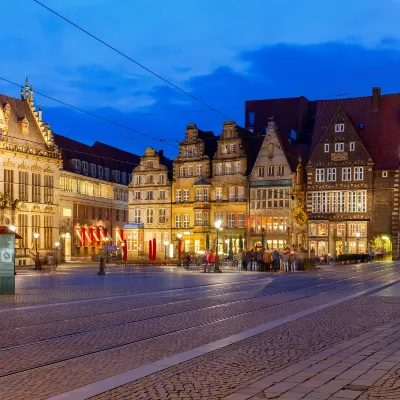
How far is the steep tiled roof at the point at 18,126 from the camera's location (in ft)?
214

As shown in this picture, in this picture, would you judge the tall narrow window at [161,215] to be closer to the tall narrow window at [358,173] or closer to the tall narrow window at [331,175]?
the tall narrow window at [331,175]

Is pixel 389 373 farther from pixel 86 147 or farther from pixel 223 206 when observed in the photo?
Answer: pixel 86 147

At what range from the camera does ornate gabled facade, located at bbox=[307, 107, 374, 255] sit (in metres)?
74.2

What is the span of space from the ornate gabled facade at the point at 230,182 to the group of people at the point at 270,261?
82.7 ft

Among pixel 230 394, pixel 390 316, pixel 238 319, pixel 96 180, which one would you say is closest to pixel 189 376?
pixel 230 394

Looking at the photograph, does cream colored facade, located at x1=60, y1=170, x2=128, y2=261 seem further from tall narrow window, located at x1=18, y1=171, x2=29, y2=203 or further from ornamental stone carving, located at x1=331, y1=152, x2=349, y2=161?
ornamental stone carving, located at x1=331, y1=152, x2=349, y2=161

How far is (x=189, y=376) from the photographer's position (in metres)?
→ 9.41

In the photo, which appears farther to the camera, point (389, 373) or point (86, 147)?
point (86, 147)

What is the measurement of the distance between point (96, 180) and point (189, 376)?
77953 mm

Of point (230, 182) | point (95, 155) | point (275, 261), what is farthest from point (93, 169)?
point (275, 261)

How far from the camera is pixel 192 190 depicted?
258 feet

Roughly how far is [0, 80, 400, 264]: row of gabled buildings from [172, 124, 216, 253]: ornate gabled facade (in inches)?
4.2

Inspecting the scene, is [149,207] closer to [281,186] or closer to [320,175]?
[281,186]

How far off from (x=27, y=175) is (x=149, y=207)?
729 inches
